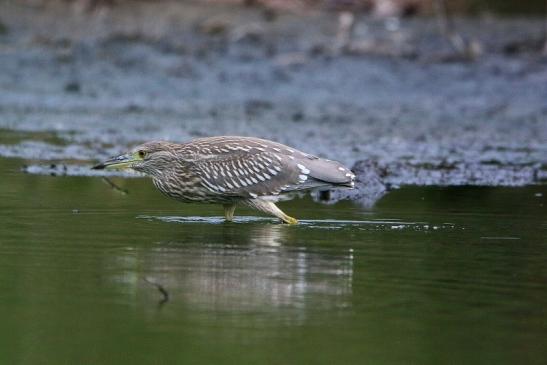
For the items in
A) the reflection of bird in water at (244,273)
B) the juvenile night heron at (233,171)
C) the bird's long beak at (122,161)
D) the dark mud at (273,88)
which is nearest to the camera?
the reflection of bird in water at (244,273)

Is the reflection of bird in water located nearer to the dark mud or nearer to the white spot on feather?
the white spot on feather

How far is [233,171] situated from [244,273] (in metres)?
2.45

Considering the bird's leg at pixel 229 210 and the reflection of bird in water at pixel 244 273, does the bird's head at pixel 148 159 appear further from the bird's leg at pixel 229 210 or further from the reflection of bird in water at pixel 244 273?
the reflection of bird in water at pixel 244 273

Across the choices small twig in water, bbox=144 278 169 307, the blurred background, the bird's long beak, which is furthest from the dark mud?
small twig in water, bbox=144 278 169 307

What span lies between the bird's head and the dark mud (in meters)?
2.31

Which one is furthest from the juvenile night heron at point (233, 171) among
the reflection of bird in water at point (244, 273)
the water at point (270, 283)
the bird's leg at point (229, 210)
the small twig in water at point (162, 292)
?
the small twig in water at point (162, 292)

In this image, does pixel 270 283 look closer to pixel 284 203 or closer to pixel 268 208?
pixel 268 208

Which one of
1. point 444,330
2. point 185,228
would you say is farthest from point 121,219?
point 444,330

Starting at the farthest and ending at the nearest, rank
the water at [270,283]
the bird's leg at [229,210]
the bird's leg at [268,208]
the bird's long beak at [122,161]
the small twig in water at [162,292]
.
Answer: the bird's long beak at [122,161] < the bird's leg at [229,210] < the bird's leg at [268,208] < the small twig in water at [162,292] < the water at [270,283]

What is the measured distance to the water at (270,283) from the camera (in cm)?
589

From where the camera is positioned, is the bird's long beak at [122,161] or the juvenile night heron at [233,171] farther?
the bird's long beak at [122,161]

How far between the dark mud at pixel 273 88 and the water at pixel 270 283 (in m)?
2.66

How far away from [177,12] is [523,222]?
12926 millimetres

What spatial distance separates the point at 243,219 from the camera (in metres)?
10.1
